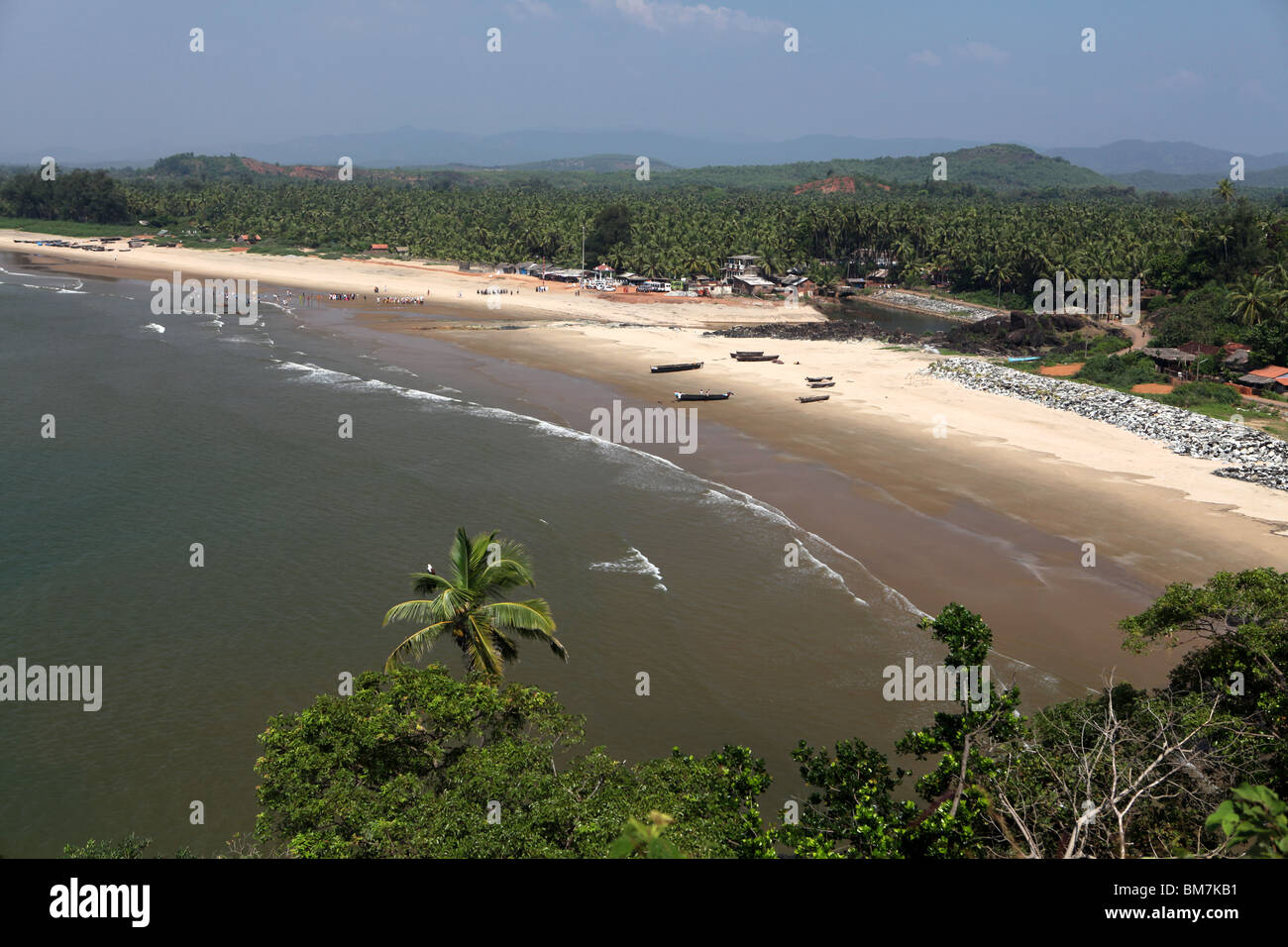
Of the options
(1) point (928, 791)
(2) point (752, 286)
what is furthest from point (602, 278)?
(1) point (928, 791)

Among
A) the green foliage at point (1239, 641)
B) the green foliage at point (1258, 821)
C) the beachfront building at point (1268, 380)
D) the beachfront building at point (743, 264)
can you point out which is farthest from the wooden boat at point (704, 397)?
the beachfront building at point (743, 264)

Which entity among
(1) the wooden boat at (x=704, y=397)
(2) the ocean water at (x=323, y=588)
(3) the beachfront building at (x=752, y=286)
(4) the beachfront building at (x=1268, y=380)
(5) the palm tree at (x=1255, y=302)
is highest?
(3) the beachfront building at (x=752, y=286)

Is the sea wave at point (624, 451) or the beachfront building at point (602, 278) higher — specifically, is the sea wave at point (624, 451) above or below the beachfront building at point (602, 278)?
below

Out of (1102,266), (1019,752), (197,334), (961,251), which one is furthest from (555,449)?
(961,251)

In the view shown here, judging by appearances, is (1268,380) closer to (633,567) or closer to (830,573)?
(830,573)

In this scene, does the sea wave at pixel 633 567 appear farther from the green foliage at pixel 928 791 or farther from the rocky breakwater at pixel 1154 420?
the rocky breakwater at pixel 1154 420

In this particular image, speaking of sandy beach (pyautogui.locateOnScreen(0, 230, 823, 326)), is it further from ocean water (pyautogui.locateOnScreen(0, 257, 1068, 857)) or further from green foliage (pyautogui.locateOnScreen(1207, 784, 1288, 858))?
green foliage (pyautogui.locateOnScreen(1207, 784, 1288, 858))
